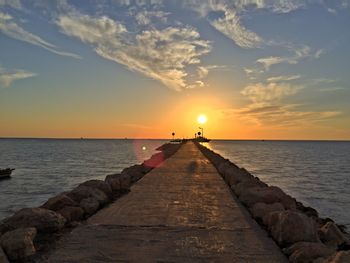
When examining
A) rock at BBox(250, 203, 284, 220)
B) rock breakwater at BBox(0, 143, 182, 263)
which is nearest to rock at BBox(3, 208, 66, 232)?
rock breakwater at BBox(0, 143, 182, 263)

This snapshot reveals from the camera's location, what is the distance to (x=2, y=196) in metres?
20.4

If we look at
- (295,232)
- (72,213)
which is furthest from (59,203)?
(295,232)

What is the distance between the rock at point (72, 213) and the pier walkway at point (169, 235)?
30cm

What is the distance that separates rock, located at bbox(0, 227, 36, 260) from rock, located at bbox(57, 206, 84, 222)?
1.70 metres

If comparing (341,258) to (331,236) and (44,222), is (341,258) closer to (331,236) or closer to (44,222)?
(331,236)

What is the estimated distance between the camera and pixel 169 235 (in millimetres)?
6004

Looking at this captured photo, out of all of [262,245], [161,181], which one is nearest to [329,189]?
[161,181]

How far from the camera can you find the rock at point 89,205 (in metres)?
7.80

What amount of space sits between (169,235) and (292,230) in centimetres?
188

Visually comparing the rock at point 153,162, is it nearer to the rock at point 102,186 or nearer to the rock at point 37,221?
the rock at point 102,186

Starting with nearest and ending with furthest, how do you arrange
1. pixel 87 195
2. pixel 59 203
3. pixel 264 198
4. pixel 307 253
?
pixel 307 253 → pixel 59 203 → pixel 87 195 → pixel 264 198

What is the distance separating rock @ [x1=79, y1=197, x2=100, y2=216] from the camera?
25.6 feet

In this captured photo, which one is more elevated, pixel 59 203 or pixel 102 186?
pixel 102 186

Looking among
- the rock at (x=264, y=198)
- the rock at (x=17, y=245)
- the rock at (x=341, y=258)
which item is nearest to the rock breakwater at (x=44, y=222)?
the rock at (x=17, y=245)
